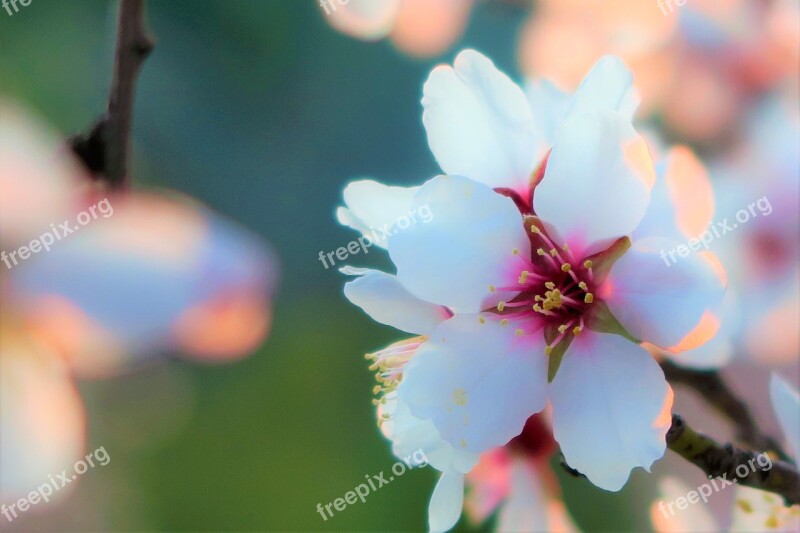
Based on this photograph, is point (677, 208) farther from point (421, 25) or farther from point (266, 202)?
point (266, 202)

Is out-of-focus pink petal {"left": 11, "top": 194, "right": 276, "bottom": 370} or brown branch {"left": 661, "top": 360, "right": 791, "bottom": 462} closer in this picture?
brown branch {"left": 661, "top": 360, "right": 791, "bottom": 462}

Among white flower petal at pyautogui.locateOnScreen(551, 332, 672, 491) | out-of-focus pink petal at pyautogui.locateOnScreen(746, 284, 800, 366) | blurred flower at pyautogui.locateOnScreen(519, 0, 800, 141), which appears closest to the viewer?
white flower petal at pyautogui.locateOnScreen(551, 332, 672, 491)

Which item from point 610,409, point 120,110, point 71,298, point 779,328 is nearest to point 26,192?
point 71,298

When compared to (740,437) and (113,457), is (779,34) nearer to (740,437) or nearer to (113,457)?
(740,437)

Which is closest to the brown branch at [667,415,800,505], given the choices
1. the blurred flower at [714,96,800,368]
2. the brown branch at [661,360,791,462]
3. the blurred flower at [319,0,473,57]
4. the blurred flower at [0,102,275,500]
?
the brown branch at [661,360,791,462]

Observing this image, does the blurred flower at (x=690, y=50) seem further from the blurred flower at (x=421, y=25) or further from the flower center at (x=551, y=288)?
the flower center at (x=551, y=288)

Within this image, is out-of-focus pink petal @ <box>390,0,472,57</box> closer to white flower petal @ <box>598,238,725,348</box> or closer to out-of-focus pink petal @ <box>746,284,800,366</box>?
out-of-focus pink petal @ <box>746,284,800,366</box>
